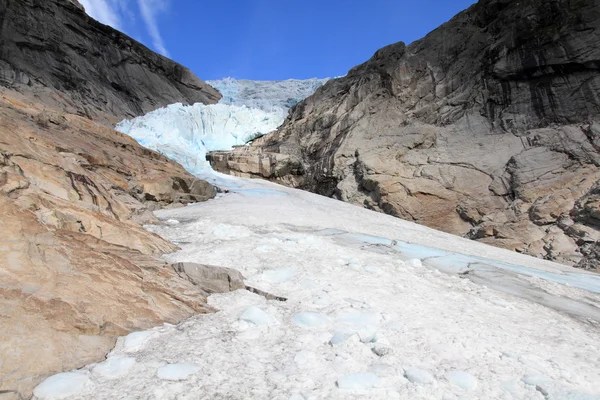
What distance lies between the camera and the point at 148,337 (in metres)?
2.23

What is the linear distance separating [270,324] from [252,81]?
163 ft

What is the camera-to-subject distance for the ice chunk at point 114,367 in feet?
6.11

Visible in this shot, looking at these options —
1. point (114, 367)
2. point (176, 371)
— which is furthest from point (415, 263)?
point (114, 367)

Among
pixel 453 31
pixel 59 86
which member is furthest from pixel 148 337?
pixel 59 86

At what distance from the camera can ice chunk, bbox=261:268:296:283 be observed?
3465 mm

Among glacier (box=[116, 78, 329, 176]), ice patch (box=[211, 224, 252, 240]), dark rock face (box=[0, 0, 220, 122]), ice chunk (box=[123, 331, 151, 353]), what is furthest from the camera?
dark rock face (box=[0, 0, 220, 122])

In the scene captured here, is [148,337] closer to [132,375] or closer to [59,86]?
[132,375]

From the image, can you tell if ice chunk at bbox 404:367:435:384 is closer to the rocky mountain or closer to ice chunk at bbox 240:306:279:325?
ice chunk at bbox 240:306:279:325

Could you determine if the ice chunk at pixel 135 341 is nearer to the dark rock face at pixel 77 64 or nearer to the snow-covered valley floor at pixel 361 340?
the snow-covered valley floor at pixel 361 340

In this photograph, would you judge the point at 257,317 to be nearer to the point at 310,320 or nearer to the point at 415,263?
the point at 310,320

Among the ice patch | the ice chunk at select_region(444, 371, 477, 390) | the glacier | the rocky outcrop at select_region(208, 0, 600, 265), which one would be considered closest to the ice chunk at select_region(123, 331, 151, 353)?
the ice chunk at select_region(444, 371, 477, 390)

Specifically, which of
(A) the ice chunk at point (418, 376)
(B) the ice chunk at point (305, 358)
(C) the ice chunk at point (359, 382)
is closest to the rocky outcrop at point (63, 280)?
(B) the ice chunk at point (305, 358)

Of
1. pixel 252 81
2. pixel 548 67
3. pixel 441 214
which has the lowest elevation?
pixel 441 214

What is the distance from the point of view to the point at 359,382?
1859mm
